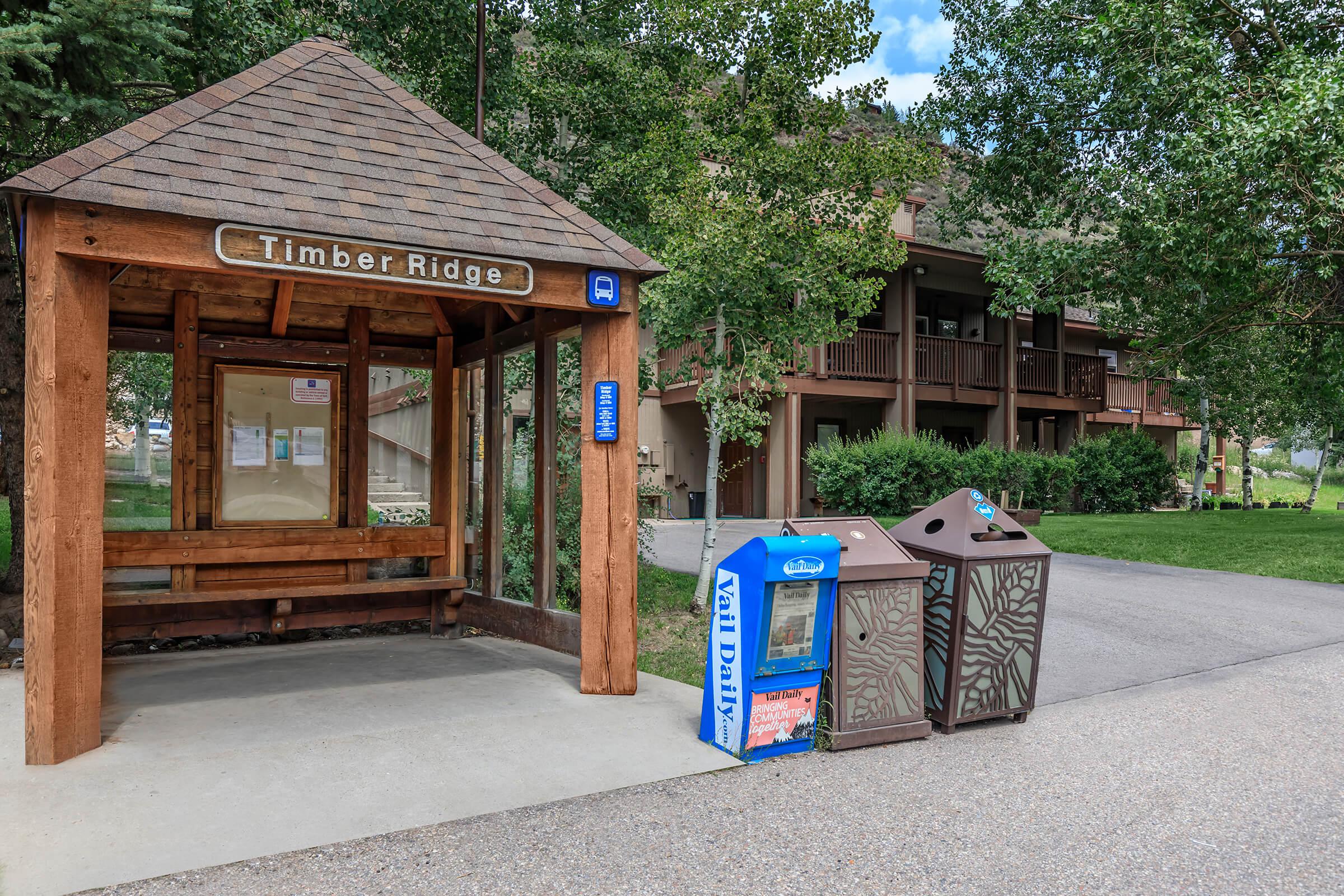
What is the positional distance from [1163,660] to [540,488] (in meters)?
5.42

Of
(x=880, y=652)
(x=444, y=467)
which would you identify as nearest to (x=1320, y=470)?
(x=880, y=652)

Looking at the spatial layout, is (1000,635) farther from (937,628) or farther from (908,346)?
(908,346)

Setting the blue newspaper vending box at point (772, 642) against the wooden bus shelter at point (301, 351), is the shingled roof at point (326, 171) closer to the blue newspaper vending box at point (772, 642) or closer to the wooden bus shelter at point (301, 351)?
the wooden bus shelter at point (301, 351)

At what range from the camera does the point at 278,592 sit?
6.58 m

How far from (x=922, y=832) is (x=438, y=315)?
5.51 meters

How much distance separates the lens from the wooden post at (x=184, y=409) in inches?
259

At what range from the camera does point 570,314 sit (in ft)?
20.5

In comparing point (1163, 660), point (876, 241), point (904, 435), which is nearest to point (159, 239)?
point (876, 241)

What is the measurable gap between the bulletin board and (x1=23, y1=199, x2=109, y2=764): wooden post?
2281mm

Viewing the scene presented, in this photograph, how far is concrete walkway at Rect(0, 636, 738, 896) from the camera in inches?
143

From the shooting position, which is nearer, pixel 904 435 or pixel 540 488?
pixel 540 488

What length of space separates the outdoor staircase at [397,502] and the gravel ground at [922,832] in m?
3.69

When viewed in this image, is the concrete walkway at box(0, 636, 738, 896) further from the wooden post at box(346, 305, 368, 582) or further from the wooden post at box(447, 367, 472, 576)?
the wooden post at box(346, 305, 368, 582)

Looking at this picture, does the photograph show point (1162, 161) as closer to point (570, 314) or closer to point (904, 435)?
point (904, 435)
